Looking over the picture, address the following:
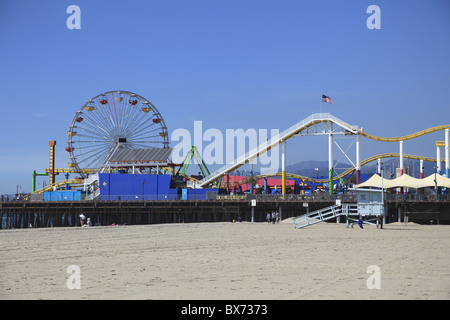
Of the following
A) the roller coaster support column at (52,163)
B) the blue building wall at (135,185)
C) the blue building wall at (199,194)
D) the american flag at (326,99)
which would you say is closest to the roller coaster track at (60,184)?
the roller coaster support column at (52,163)

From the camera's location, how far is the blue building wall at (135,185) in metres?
66.6

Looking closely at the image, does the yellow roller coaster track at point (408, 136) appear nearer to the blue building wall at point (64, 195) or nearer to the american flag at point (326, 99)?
the american flag at point (326, 99)

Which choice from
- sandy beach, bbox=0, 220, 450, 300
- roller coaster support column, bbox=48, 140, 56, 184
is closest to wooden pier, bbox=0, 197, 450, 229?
roller coaster support column, bbox=48, 140, 56, 184

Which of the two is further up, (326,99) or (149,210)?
(326,99)

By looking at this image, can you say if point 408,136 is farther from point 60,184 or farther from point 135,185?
point 60,184

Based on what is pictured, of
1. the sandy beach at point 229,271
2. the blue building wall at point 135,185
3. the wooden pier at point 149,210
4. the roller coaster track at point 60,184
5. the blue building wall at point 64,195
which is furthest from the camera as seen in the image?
the roller coaster track at point 60,184

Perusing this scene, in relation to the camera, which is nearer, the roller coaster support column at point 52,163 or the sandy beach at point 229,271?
the sandy beach at point 229,271

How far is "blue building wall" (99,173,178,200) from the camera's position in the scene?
66.6 m

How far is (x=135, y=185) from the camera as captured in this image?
67.2 metres

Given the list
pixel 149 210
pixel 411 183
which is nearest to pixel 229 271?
pixel 411 183

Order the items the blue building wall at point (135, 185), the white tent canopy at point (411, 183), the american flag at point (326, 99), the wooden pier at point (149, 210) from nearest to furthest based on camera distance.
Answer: the white tent canopy at point (411, 183) < the wooden pier at point (149, 210) < the american flag at point (326, 99) < the blue building wall at point (135, 185)

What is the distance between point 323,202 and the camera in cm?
5700

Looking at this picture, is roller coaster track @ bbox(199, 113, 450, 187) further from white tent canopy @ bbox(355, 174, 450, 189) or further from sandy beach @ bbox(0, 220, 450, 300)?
sandy beach @ bbox(0, 220, 450, 300)
